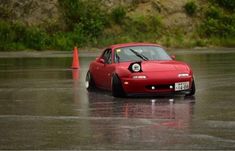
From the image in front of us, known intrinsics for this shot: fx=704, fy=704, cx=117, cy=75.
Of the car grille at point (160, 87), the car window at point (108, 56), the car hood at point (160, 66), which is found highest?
the car window at point (108, 56)

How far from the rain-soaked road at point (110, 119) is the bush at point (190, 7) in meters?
29.8

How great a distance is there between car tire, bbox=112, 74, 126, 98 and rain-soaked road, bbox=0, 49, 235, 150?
9.0 inches

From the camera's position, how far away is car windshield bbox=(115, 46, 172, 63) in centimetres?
1680

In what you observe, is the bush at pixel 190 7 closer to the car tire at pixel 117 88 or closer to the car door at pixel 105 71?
the car door at pixel 105 71

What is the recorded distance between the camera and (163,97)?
1590cm

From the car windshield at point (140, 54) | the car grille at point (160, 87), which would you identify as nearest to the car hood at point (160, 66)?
the car grille at point (160, 87)

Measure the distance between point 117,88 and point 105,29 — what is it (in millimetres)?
32185

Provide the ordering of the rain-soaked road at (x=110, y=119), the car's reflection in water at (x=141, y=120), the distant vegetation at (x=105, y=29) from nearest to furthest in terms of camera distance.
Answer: the rain-soaked road at (x=110, y=119), the car's reflection in water at (x=141, y=120), the distant vegetation at (x=105, y=29)

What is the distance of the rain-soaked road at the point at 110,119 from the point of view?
9.58 m

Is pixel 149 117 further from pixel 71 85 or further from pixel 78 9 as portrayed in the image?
pixel 78 9

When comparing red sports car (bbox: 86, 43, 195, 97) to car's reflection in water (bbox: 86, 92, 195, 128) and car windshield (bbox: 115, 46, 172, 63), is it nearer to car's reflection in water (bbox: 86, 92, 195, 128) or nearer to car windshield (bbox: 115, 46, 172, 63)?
car windshield (bbox: 115, 46, 172, 63)

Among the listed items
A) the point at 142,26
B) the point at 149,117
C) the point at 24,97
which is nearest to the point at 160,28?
the point at 142,26

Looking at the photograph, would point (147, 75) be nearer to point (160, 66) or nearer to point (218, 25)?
point (160, 66)

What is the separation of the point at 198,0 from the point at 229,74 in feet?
97.2
